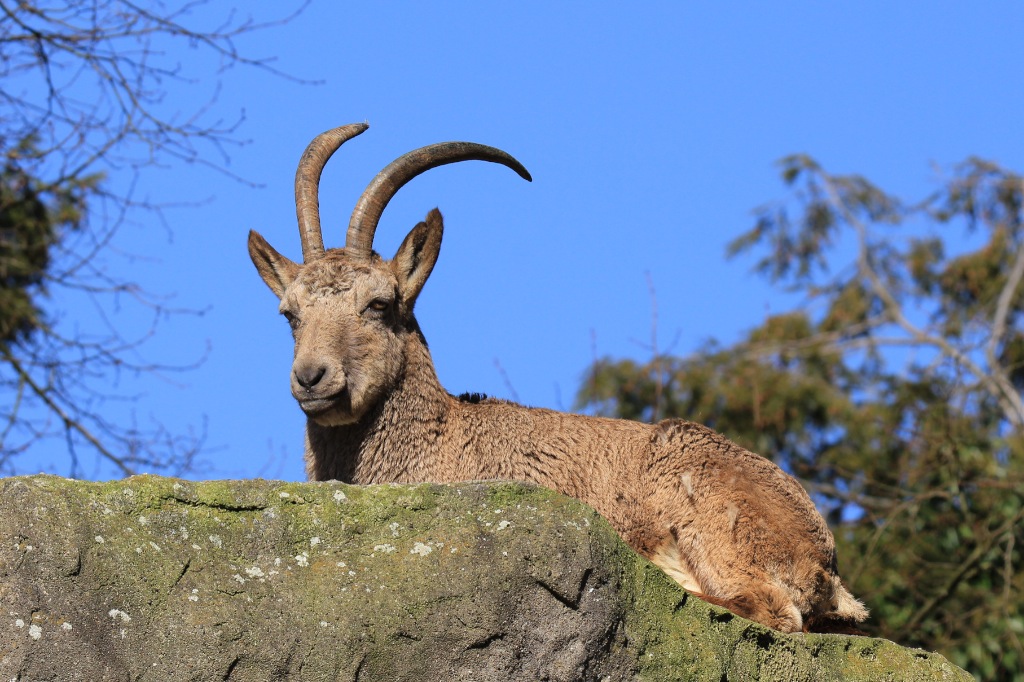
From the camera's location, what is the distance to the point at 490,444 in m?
8.26

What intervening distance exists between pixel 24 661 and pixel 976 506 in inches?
503

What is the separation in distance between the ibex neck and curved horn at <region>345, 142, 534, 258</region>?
0.78m

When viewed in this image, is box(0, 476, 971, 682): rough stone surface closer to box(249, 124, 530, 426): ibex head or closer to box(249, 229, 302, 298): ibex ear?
box(249, 124, 530, 426): ibex head

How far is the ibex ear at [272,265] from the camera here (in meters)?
8.73

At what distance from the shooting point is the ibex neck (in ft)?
27.2

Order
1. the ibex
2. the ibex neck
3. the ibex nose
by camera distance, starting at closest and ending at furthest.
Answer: the ibex, the ibex nose, the ibex neck

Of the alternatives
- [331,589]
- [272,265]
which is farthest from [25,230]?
[331,589]

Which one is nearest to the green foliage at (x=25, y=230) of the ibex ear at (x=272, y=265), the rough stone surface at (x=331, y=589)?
the ibex ear at (x=272, y=265)

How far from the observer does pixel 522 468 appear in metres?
8.05

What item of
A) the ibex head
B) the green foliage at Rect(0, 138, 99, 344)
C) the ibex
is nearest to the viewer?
the ibex

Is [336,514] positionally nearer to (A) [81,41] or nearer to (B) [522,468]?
(B) [522,468]

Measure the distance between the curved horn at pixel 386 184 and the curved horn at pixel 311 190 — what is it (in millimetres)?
224

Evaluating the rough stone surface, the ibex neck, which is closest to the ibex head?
the ibex neck

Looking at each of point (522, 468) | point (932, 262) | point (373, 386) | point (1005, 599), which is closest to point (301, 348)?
point (373, 386)
